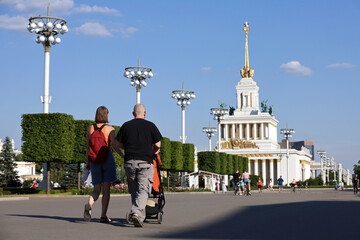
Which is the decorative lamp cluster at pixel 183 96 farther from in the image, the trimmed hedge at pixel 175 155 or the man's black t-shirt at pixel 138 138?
the man's black t-shirt at pixel 138 138

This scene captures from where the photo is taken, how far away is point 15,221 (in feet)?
39.9

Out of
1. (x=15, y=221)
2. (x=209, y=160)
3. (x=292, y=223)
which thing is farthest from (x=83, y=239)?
(x=209, y=160)

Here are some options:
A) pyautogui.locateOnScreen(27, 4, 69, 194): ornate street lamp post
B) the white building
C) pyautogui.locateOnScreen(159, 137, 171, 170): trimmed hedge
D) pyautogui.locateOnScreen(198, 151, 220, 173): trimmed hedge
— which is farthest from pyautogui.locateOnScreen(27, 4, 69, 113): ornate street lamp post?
the white building

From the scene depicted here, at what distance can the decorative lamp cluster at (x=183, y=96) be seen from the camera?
57.9 meters

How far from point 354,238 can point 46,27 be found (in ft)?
96.9

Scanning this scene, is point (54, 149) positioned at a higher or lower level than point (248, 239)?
higher

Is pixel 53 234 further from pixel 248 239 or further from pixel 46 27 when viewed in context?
pixel 46 27

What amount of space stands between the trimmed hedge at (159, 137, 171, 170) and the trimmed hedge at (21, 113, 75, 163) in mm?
16423

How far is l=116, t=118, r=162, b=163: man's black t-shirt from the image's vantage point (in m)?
10.9

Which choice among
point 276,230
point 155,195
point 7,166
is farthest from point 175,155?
point 276,230

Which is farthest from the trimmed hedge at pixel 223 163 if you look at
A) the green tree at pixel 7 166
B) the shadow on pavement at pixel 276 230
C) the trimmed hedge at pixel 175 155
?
the shadow on pavement at pixel 276 230

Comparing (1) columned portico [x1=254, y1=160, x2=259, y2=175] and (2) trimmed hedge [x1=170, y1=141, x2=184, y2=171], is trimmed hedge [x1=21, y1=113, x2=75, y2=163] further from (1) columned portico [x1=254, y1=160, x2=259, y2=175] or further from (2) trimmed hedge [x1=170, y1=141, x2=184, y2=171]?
(1) columned portico [x1=254, y1=160, x2=259, y2=175]

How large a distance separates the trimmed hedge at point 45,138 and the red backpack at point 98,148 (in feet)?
87.7

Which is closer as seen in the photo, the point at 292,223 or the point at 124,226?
the point at 124,226
